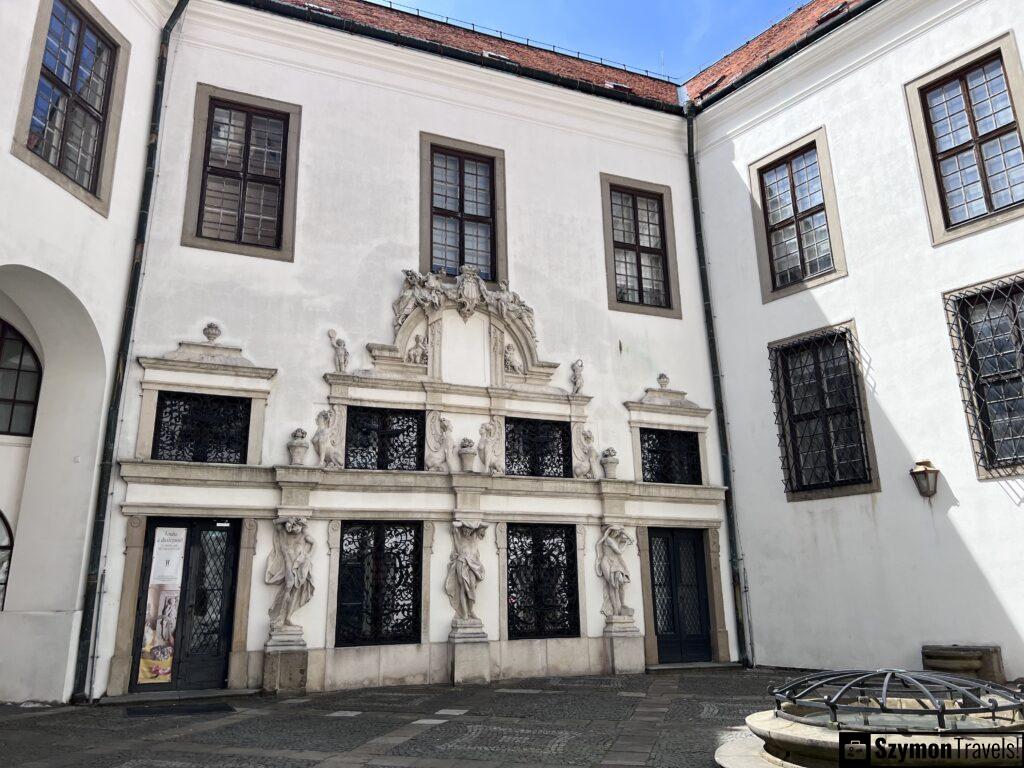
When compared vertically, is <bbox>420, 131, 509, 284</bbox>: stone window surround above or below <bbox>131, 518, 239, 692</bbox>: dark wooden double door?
above

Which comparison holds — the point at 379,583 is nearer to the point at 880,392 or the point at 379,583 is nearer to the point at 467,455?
the point at 467,455

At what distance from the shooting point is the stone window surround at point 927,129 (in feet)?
35.8

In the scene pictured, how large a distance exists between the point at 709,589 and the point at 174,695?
8.08 m

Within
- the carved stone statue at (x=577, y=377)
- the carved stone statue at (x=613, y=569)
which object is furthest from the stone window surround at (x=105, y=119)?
the carved stone statue at (x=613, y=569)

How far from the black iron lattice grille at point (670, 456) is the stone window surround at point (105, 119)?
343 inches

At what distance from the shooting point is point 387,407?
11.9m

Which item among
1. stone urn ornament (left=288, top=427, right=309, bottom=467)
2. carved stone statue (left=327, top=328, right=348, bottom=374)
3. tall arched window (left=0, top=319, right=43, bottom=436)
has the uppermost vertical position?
carved stone statue (left=327, top=328, right=348, bottom=374)

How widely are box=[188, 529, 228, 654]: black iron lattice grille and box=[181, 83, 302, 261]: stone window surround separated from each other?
156 inches

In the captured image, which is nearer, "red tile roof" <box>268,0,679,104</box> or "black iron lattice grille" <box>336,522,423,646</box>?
"black iron lattice grille" <box>336,522,423,646</box>

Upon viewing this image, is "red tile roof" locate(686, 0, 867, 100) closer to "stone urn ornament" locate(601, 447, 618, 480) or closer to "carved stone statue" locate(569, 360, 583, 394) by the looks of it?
"carved stone statue" locate(569, 360, 583, 394)

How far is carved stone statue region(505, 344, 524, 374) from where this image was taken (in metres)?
12.9

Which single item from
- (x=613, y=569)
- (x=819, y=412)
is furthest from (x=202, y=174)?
(x=819, y=412)

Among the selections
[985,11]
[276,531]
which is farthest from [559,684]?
[985,11]

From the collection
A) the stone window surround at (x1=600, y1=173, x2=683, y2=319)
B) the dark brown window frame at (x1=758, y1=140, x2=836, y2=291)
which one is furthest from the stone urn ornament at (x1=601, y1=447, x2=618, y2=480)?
the dark brown window frame at (x1=758, y1=140, x2=836, y2=291)
